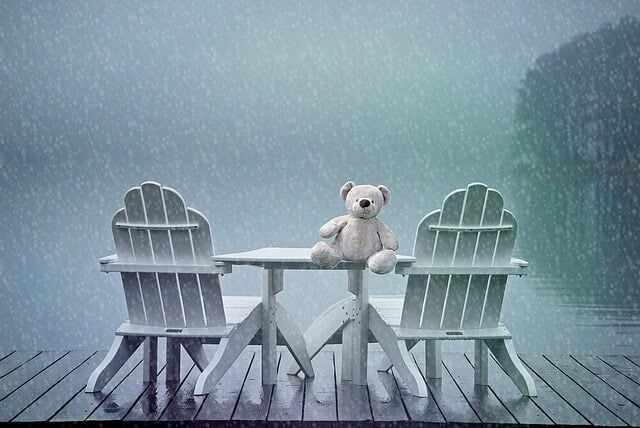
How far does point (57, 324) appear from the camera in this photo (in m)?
7.70

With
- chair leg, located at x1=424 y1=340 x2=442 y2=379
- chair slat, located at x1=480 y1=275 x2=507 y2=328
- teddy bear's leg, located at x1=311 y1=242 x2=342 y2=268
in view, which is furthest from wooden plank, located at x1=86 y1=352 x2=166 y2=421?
chair slat, located at x1=480 y1=275 x2=507 y2=328

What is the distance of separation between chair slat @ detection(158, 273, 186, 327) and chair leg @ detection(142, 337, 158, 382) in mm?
229

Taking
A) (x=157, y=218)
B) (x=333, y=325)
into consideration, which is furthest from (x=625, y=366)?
(x=157, y=218)

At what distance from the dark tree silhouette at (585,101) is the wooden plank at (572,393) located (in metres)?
12.0

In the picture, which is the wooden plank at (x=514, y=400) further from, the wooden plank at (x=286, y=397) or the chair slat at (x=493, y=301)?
the wooden plank at (x=286, y=397)

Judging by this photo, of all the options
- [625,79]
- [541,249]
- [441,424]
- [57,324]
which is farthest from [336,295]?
[625,79]

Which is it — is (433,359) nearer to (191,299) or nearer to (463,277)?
(463,277)

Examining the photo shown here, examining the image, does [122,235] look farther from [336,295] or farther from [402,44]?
[402,44]

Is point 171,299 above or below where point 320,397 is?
above

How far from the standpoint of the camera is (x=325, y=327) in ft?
11.8

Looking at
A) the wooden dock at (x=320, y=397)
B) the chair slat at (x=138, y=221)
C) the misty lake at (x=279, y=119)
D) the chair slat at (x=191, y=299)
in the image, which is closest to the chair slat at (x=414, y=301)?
the wooden dock at (x=320, y=397)

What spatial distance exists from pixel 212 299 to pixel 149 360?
50 cm

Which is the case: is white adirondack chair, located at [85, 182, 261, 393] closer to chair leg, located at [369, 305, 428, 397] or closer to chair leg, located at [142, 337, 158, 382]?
chair leg, located at [142, 337, 158, 382]

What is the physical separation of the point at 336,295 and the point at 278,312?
6.54 m
